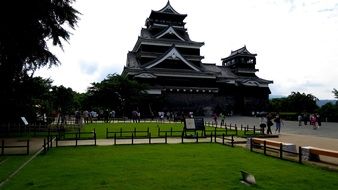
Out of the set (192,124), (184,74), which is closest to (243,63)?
(184,74)

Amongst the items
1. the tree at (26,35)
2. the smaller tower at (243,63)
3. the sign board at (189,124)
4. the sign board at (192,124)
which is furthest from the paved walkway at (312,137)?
the smaller tower at (243,63)

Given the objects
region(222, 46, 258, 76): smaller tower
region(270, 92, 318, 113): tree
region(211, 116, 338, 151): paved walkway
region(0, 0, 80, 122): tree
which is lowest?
region(211, 116, 338, 151): paved walkway

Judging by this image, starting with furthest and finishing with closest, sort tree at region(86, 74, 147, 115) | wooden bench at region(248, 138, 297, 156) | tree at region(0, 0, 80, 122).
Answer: tree at region(86, 74, 147, 115)
tree at region(0, 0, 80, 122)
wooden bench at region(248, 138, 297, 156)

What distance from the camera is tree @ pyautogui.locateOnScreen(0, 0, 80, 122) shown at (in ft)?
58.4

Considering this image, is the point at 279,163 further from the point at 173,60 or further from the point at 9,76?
the point at 173,60

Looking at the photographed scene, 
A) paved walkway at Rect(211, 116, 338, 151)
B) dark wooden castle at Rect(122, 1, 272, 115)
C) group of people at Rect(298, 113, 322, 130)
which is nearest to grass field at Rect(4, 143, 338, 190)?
paved walkway at Rect(211, 116, 338, 151)

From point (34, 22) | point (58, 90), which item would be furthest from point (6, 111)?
point (58, 90)

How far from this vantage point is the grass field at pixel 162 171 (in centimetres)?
952

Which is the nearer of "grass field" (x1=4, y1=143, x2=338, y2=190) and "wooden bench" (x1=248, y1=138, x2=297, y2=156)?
"grass field" (x1=4, y1=143, x2=338, y2=190)

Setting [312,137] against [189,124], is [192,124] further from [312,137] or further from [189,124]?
[312,137]

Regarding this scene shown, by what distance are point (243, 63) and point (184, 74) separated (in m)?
16.6

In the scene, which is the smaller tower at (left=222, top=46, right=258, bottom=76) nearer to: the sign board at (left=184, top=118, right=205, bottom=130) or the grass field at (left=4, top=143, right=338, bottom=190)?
the sign board at (left=184, top=118, right=205, bottom=130)

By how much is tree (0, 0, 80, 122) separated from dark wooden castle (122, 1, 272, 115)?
32.6 metres

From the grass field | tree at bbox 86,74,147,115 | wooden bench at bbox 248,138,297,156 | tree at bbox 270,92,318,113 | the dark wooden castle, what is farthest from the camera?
tree at bbox 270,92,318,113
